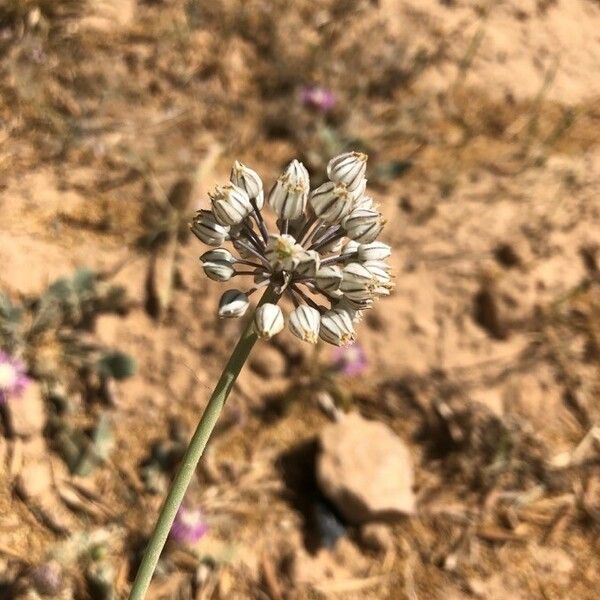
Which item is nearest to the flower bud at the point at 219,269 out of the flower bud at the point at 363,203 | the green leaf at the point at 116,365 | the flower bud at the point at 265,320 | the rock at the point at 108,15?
the flower bud at the point at 265,320

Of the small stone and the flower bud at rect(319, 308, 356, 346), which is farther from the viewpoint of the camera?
the small stone

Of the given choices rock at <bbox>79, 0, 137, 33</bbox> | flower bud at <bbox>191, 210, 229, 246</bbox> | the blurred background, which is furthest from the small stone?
rock at <bbox>79, 0, 137, 33</bbox>

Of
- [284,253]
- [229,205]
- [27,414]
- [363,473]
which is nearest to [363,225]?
[284,253]

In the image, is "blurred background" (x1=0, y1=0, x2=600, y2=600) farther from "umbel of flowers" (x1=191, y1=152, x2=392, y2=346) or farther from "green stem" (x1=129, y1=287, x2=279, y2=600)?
"umbel of flowers" (x1=191, y1=152, x2=392, y2=346)

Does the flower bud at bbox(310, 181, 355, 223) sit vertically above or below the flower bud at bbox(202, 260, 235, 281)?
above

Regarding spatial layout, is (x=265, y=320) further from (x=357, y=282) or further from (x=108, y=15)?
(x=108, y=15)

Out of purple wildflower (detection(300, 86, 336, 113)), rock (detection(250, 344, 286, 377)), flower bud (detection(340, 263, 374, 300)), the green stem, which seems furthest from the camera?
purple wildflower (detection(300, 86, 336, 113))

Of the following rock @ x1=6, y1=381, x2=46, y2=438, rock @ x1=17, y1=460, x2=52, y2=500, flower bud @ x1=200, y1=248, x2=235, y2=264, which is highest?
flower bud @ x1=200, y1=248, x2=235, y2=264
